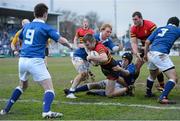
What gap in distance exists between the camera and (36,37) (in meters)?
Answer: 7.96

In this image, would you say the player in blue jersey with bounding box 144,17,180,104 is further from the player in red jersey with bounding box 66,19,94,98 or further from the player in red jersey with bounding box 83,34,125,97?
the player in red jersey with bounding box 66,19,94,98

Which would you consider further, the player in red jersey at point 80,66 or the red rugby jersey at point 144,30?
the red rugby jersey at point 144,30

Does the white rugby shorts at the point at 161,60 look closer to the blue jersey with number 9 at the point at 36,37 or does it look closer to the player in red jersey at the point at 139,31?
the player in red jersey at the point at 139,31

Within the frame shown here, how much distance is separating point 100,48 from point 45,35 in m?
2.11

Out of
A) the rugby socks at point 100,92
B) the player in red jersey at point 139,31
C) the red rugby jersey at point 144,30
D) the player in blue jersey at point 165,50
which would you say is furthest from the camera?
the red rugby jersey at point 144,30

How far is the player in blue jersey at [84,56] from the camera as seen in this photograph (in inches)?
416

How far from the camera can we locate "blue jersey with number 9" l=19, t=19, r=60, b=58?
26.0 feet

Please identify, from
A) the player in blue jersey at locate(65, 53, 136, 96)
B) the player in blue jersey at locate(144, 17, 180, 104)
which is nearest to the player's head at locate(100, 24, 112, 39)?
the player in blue jersey at locate(65, 53, 136, 96)

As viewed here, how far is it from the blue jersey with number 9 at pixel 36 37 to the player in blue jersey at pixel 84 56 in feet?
8.76

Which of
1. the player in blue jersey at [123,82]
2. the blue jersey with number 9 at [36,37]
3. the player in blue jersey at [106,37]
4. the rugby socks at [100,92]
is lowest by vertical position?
the rugby socks at [100,92]

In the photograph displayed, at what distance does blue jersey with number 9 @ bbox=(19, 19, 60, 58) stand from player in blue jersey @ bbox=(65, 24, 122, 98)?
2.67 metres

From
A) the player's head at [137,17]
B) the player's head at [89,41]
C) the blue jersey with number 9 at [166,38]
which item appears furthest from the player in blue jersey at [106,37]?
the blue jersey with number 9 at [166,38]

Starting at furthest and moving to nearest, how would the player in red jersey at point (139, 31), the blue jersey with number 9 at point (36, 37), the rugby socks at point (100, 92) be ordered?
1. the rugby socks at point (100, 92)
2. the player in red jersey at point (139, 31)
3. the blue jersey with number 9 at point (36, 37)

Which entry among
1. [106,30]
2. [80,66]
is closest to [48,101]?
[80,66]
